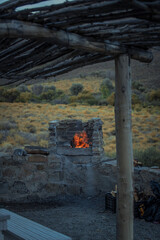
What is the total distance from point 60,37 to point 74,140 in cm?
→ 527

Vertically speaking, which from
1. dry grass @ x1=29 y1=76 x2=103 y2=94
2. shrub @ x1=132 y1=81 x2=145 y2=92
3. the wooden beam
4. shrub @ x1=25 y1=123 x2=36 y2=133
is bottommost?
shrub @ x1=25 y1=123 x2=36 y2=133

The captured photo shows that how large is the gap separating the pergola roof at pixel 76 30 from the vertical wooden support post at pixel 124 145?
23 centimetres

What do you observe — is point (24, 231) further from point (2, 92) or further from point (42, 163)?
point (2, 92)

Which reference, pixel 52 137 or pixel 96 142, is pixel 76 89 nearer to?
pixel 52 137

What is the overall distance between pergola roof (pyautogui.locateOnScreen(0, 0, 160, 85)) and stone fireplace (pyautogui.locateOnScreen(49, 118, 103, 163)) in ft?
11.2

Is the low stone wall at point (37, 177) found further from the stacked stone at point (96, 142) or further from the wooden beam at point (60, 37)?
the wooden beam at point (60, 37)

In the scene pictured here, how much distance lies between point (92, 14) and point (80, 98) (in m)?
20.5

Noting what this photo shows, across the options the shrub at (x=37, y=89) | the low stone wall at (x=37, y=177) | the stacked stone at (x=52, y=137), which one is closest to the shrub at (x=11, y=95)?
the shrub at (x=37, y=89)

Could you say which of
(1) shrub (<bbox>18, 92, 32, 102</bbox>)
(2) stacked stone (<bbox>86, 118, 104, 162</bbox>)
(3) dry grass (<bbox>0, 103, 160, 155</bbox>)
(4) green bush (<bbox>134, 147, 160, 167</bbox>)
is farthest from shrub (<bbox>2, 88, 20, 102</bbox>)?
(2) stacked stone (<bbox>86, 118, 104, 162</bbox>)

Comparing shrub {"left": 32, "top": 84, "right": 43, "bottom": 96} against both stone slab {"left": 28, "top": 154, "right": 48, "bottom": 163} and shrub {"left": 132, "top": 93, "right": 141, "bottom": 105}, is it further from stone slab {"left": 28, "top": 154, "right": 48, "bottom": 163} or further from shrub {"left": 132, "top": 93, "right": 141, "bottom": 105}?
stone slab {"left": 28, "top": 154, "right": 48, "bottom": 163}

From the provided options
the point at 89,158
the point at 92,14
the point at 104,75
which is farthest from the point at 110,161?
the point at 104,75

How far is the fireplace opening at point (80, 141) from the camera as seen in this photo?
7.82 metres

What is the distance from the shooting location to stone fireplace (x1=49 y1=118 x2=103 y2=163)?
→ 7.08 metres

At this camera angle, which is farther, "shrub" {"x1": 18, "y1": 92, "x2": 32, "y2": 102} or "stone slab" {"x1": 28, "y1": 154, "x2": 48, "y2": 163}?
"shrub" {"x1": 18, "y1": 92, "x2": 32, "y2": 102}
